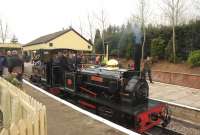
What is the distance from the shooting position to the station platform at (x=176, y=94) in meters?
13.4

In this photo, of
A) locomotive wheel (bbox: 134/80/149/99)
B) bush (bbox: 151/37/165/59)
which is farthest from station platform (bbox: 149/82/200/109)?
bush (bbox: 151/37/165/59)

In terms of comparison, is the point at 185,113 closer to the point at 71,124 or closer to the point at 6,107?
the point at 71,124

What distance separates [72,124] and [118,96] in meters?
2.74

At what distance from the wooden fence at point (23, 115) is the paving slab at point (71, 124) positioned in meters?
1.09

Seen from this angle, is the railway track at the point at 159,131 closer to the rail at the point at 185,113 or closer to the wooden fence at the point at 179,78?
the rail at the point at 185,113

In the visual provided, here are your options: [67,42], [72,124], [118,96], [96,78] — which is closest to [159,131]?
[118,96]

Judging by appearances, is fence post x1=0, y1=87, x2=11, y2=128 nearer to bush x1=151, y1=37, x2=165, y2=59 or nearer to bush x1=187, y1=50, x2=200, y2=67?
bush x1=187, y1=50, x2=200, y2=67

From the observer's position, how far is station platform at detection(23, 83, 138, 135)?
7266 millimetres

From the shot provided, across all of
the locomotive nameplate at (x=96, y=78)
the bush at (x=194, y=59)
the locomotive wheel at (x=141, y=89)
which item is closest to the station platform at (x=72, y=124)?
the locomotive nameplate at (x=96, y=78)

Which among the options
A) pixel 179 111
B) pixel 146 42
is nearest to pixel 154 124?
pixel 179 111

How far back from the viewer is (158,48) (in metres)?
24.7

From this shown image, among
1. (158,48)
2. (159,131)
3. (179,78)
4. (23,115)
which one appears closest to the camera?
(23,115)

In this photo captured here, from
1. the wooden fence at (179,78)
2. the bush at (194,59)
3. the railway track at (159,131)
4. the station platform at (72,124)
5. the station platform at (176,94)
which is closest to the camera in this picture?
the station platform at (72,124)

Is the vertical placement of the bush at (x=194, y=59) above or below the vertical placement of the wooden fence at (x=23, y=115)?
above
